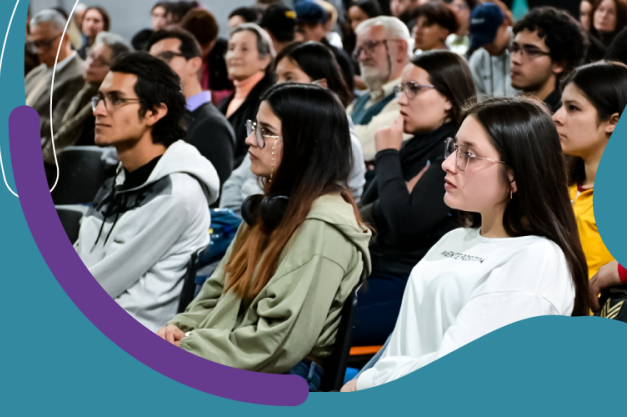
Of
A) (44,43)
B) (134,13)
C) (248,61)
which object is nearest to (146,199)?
(44,43)

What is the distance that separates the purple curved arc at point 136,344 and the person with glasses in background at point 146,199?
0.79 meters

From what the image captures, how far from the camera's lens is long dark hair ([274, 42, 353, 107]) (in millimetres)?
2885

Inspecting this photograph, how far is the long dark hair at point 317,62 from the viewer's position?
2.88m

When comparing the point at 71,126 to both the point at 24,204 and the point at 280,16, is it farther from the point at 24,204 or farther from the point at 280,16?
the point at 24,204

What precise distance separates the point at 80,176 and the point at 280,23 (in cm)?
190

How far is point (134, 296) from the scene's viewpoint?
194cm


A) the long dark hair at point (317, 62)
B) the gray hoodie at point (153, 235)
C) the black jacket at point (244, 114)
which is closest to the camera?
the gray hoodie at point (153, 235)

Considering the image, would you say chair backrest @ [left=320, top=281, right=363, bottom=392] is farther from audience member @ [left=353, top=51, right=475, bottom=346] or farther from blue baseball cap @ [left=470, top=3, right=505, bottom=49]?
blue baseball cap @ [left=470, top=3, right=505, bottom=49]

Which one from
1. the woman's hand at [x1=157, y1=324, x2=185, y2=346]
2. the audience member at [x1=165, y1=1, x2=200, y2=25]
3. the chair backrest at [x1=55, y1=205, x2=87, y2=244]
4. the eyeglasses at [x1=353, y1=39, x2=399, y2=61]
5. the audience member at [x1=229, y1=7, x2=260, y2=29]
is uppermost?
the audience member at [x1=165, y1=1, x2=200, y2=25]

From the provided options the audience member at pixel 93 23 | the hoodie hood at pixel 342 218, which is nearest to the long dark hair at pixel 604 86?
the hoodie hood at pixel 342 218

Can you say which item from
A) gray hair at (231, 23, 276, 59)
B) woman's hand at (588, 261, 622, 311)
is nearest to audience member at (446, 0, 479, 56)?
gray hair at (231, 23, 276, 59)

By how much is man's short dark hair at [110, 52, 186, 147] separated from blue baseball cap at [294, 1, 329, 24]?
2.54 metres

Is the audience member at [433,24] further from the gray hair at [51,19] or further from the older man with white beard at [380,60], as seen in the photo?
the gray hair at [51,19]

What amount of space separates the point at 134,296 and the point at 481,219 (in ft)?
3.26
